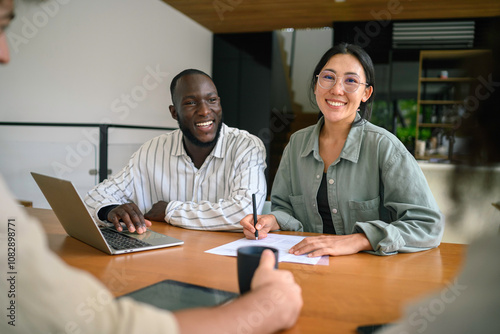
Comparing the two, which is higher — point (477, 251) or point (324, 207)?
point (477, 251)

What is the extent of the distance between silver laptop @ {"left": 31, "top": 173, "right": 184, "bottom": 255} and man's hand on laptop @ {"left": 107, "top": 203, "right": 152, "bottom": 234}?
0.09 ft

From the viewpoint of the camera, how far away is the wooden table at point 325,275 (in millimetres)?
767

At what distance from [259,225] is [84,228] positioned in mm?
522

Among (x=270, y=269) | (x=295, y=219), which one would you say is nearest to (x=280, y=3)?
(x=295, y=219)

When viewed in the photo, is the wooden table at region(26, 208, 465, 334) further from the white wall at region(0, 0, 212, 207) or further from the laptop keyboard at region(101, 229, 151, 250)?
the white wall at region(0, 0, 212, 207)

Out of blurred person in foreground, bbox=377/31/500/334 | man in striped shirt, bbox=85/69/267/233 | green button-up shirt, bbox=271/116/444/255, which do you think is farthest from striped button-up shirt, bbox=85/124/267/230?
blurred person in foreground, bbox=377/31/500/334

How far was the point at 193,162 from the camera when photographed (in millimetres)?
2008

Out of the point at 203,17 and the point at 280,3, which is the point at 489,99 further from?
the point at 203,17

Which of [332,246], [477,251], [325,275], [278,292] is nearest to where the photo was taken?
[477,251]

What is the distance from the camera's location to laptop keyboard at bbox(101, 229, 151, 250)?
1200 millimetres

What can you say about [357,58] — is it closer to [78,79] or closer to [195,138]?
[195,138]

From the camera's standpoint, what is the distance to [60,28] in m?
4.21

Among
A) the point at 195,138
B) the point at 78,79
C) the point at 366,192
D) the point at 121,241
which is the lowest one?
the point at 121,241

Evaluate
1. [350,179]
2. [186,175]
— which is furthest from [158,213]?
[350,179]
